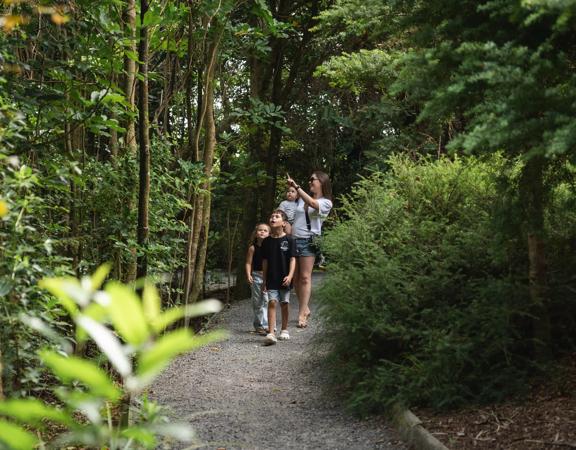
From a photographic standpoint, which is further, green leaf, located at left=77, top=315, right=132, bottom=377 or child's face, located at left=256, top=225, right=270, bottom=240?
child's face, located at left=256, top=225, right=270, bottom=240

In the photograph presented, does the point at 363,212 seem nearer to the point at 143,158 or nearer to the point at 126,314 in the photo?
the point at 143,158

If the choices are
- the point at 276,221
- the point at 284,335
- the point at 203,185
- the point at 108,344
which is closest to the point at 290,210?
the point at 276,221

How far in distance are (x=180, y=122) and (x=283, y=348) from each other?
18.8 ft

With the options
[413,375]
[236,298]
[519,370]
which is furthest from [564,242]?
[236,298]

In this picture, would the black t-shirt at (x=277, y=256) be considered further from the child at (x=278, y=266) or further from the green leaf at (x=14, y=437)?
the green leaf at (x=14, y=437)

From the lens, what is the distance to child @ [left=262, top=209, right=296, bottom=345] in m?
9.45

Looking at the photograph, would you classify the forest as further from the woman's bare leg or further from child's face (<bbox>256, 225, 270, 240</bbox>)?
the woman's bare leg

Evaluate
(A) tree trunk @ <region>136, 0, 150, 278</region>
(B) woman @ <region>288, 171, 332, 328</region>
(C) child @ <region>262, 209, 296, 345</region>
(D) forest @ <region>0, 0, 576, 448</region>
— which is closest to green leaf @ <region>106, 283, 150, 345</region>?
(D) forest @ <region>0, 0, 576, 448</region>

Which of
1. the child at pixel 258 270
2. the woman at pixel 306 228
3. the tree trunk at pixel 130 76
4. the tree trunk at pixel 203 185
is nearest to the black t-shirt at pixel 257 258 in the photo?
the child at pixel 258 270

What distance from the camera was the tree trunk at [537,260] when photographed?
500 cm

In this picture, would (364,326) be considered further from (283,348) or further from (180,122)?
(180,122)

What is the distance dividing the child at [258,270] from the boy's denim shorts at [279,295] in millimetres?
375

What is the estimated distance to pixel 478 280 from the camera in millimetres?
6102

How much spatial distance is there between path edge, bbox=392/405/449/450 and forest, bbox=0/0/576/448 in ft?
0.68
